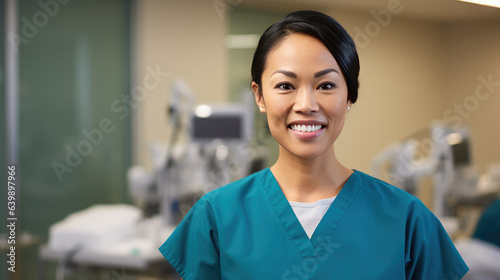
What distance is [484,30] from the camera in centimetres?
170

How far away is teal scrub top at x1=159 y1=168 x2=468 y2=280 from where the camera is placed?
90 centimetres

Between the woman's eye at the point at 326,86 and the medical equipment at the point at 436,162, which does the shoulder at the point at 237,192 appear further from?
the medical equipment at the point at 436,162

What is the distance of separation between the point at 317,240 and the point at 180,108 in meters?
1.98

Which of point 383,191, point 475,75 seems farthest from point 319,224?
point 475,75

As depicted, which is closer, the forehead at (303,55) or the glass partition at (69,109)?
the forehead at (303,55)

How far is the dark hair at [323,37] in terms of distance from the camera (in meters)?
0.88

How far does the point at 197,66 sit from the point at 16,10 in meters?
1.30

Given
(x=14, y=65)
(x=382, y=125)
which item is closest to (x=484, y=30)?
(x=382, y=125)

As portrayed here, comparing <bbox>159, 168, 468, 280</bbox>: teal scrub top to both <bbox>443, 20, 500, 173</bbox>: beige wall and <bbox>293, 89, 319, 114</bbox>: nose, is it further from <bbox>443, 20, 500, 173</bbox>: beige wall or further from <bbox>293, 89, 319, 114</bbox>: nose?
<bbox>443, 20, 500, 173</bbox>: beige wall

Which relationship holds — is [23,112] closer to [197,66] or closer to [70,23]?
[70,23]

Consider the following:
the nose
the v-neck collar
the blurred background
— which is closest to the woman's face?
the nose

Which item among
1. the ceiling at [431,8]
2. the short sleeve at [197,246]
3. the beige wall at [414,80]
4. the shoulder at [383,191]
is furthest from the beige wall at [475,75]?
the short sleeve at [197,246]
